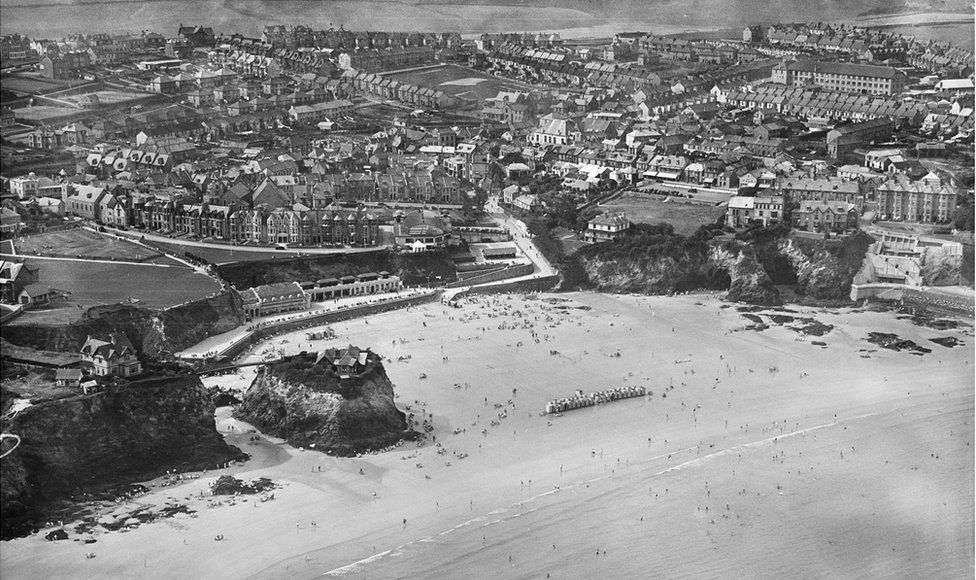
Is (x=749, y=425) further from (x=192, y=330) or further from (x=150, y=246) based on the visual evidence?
(x=150, y=246)

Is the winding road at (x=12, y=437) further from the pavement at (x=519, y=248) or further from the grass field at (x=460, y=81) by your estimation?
the grass field at (x=460, y=81)

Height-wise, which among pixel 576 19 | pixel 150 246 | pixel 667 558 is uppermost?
pixel 576 19

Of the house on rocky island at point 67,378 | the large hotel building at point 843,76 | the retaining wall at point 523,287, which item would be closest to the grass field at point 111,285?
the house on rocky island at point 67,378

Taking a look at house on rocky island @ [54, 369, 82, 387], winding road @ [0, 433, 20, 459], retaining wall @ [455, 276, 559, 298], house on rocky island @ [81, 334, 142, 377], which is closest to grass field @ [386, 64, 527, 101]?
retaining wall @ [455, 276, 559, 298]

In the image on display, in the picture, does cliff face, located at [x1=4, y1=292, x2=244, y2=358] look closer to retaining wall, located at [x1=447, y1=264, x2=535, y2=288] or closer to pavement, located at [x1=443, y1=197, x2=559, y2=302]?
pavement, located at [x1=443, y1=197, x2=559, y2=302]

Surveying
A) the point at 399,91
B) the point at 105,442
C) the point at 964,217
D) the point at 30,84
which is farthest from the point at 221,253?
the point at 399,91

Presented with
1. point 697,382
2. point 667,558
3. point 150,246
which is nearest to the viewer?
point 667,558

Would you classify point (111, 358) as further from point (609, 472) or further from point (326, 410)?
point (609, 472)

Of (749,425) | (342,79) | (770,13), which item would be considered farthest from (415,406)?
(342,79)
